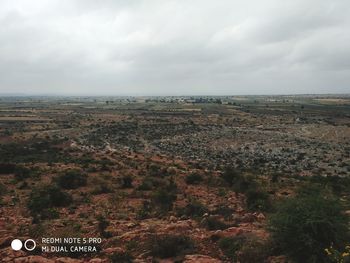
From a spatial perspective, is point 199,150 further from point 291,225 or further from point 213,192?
point 291,225

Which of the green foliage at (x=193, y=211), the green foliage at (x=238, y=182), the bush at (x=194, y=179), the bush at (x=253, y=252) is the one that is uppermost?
the bush at (x=253, y=252)

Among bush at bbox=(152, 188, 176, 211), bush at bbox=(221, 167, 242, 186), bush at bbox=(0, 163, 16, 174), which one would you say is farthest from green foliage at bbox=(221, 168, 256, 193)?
bush at bbox=(0, 163, 16, 174)

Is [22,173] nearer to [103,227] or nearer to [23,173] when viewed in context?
[23,173]

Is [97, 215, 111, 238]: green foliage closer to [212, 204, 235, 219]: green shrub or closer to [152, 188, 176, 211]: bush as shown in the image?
[152, 188, 176, 211]: bush

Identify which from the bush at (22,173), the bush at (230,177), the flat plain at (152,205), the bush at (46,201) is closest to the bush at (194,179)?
the flat plain at (152,205)

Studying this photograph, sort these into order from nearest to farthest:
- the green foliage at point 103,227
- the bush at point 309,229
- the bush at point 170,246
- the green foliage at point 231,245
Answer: the bush at point 309,229 < the green foliage at point 231,245 < the bush at point 170,246 < the green foliage at point 103,227

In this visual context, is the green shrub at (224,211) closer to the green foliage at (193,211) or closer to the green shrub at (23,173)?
the green foliage at (193,211)

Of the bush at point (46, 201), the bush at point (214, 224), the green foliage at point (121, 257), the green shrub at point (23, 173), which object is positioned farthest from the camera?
the green shrub at point (23, 173)

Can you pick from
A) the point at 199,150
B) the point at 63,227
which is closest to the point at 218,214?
the point at 63,227
